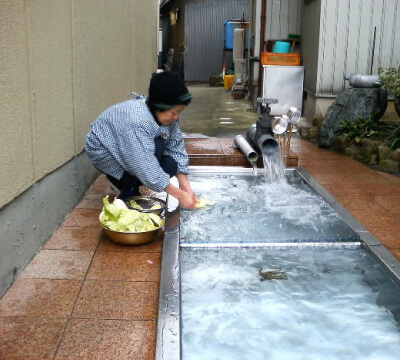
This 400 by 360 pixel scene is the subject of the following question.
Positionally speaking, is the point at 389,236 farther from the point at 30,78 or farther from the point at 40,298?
the point at 30,78

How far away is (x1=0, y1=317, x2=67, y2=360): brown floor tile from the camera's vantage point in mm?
2604

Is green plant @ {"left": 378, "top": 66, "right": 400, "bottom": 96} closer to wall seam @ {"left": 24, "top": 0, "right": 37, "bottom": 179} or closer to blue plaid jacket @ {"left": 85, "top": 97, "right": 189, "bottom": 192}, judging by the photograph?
blue plaid jacket @ {"left": 85, "top": 97, "right": 189, "bottom": 192}

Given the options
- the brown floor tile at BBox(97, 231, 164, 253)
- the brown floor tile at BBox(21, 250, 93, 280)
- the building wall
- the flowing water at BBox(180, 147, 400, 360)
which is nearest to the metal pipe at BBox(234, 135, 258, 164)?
the flowing water at BBox(180, 147, 400, 360)

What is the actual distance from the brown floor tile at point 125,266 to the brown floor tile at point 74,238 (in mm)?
213

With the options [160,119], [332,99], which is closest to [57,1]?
[160,119]

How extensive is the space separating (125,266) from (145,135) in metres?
0.99

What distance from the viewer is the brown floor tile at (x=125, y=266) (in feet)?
11.6

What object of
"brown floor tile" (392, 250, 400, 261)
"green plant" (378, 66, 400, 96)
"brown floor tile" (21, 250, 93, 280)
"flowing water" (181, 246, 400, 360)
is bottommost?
"flowing water" (181, 246, 400, 360)

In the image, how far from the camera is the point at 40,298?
3176mm

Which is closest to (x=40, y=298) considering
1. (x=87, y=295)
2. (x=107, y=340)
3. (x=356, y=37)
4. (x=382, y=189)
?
(x=87, y=295)

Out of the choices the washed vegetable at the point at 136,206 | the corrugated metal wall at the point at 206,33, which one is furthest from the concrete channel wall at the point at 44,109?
the corrugated metal wall at the point at 206,33

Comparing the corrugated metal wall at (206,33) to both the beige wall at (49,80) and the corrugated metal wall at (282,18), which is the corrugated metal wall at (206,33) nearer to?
the corrugated metal wall at (282,18)

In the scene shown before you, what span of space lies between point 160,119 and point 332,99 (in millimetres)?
6253

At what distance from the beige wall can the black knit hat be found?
0.83m
